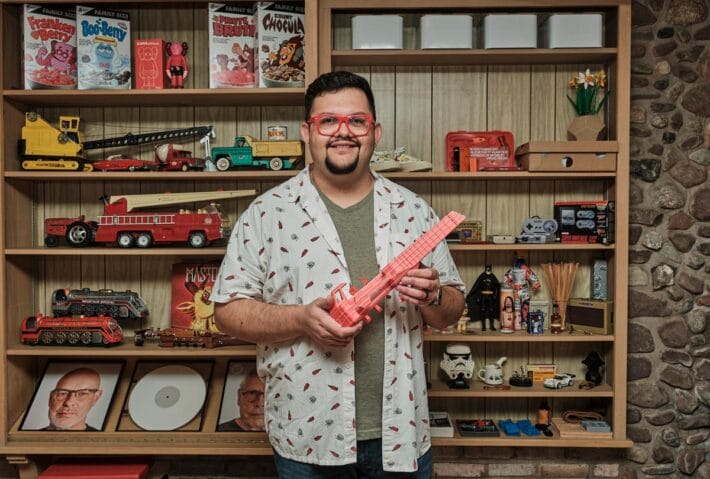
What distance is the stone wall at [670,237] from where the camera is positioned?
269 cm

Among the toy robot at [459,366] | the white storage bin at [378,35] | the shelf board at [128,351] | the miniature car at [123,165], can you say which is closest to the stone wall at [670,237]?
the toy robot at [459,366]

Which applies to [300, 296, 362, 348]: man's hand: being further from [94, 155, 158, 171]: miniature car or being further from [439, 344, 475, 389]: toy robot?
[94, 155, 158, 171]: miniature car

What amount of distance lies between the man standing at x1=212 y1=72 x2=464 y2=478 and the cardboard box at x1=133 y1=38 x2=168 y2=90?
1262 millimetres

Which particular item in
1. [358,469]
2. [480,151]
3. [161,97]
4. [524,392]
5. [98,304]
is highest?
[161,97]

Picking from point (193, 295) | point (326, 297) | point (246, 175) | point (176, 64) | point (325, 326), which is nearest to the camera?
point (325, 326)

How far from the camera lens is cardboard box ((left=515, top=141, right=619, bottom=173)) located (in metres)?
2.56

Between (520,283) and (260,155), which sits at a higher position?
(260,155)

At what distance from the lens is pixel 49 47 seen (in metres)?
2.60

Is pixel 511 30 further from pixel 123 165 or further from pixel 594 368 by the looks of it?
Answer: pixel 123 165

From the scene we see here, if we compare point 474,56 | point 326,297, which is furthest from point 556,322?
point 326,297

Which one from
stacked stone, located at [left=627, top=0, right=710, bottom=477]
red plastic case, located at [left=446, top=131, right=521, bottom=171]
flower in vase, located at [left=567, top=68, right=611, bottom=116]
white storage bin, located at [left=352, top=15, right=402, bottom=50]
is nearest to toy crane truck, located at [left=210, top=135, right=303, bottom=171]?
white storage bin, located at [left=352, top=15, right=402, bottom=50]

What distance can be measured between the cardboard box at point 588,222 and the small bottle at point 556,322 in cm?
32

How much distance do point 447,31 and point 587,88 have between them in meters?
0.66

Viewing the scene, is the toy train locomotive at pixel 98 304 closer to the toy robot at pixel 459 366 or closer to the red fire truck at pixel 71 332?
the red fire truck at pixel 71 332
